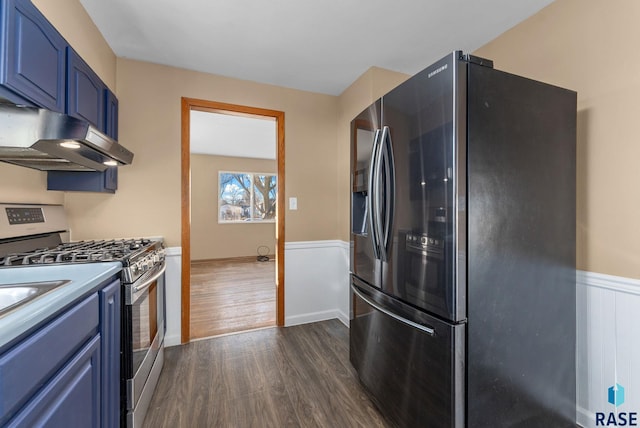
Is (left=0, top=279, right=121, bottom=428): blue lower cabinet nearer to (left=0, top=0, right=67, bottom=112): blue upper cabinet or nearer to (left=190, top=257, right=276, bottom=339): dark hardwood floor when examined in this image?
(left=0, top=0, right=67, bottom=112): blue upper cabinet

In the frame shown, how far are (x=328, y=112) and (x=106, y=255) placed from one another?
2420 mm

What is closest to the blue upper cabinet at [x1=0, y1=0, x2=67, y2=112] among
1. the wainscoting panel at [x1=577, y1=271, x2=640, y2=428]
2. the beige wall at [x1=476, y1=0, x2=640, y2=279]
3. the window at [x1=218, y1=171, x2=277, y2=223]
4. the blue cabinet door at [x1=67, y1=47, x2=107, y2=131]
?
the blue cabinet door at [x1=67, y1=47, x2=107, y2=131]

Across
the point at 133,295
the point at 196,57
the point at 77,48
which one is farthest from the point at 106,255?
the point at 196,57

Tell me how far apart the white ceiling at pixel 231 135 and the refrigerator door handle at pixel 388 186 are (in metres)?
1.94

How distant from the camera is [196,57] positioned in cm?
233

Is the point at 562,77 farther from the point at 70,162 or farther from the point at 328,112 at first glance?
the point at 70,162

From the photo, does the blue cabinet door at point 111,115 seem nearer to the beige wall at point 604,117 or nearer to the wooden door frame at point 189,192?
the wooden door frame at point 189,192

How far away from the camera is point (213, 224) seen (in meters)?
6.17

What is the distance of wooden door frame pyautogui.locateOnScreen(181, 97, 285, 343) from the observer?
8.16ft

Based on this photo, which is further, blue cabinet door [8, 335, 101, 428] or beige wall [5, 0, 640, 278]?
beige wall [5, 0, 640, 278]

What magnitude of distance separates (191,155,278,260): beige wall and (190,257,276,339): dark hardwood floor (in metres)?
0.46

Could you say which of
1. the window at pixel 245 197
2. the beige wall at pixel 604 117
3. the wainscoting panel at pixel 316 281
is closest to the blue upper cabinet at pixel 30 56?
the wainscoting panel at pixel 316 281

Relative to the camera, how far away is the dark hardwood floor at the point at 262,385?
5.24ft

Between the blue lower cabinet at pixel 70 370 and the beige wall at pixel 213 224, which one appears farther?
the beige wall at pixel 213 224
